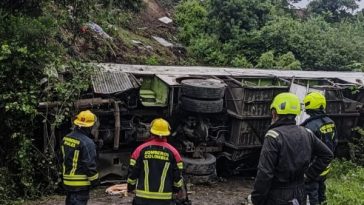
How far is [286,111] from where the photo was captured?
4.12 meters

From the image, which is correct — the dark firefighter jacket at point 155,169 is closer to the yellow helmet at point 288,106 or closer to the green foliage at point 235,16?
the yellow helmet at point 288,106

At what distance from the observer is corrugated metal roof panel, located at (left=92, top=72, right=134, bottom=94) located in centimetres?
750

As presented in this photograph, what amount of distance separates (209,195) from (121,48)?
8.13 m

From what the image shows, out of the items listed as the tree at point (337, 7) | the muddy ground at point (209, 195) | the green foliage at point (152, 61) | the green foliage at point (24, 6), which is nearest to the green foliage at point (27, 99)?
the muddy ground at point (209, 195)

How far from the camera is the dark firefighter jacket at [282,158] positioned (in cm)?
397

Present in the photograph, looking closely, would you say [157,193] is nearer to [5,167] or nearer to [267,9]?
[5,167]

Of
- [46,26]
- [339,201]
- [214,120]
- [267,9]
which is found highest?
[267,9]

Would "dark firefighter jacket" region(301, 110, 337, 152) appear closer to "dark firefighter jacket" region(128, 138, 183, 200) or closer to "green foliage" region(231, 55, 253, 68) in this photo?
"dark firefighter jacket" region(128, 138, 183, 200)

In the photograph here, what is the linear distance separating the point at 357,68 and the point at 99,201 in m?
11.6

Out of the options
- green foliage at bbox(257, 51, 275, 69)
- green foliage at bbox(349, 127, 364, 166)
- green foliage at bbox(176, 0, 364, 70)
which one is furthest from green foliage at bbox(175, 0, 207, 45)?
green foliage at bbox(349, 127, 364, 166)

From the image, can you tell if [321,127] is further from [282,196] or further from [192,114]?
[192,114]

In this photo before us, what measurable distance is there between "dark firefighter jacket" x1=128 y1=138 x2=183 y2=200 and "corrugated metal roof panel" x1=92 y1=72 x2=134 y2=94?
2.80 metres

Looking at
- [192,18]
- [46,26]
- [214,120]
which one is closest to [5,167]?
[46,26]

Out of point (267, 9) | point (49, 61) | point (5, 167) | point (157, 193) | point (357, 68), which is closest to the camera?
point (157, 193)
